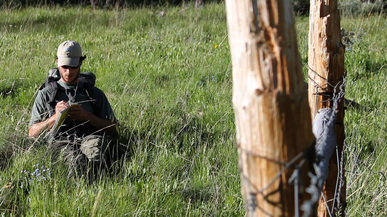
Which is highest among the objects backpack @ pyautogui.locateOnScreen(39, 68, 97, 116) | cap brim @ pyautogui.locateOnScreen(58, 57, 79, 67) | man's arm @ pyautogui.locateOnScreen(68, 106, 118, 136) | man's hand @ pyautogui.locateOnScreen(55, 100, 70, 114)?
cap brim @ pyautogui.locateOnScreen(58, 57, 79, 67)

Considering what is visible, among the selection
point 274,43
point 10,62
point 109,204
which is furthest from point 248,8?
point 10,62

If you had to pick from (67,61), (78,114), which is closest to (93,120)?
(78,114)

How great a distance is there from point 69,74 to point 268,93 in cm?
331

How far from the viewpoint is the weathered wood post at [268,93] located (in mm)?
1586

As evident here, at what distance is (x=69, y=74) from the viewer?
15.0ft

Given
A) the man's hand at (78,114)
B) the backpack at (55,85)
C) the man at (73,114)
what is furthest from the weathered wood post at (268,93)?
the backpack at (55,85)

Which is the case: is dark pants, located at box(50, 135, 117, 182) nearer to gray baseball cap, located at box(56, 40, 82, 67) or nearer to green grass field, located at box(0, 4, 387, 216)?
green grass field, located at box(0, 4, 387, 216)

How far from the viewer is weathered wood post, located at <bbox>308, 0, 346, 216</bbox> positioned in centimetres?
280

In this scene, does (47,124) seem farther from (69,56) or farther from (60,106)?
(69,56)

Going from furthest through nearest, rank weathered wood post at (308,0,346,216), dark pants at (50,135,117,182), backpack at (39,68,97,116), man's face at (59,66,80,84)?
1. man's face at (59,66,80,84)
2. backpack at (39,68,97,116)
3. dark pants at (50,135,117,182)
4. weathered wood post at (308,0,346,216)

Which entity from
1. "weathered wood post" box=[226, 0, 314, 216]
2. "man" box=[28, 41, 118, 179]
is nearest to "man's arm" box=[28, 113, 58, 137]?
"man" box=[28, 41, 118, 179]

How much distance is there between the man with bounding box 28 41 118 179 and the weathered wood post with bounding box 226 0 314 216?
266 cm

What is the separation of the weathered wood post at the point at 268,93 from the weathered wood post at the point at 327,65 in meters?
1.22

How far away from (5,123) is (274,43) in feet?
12.5
